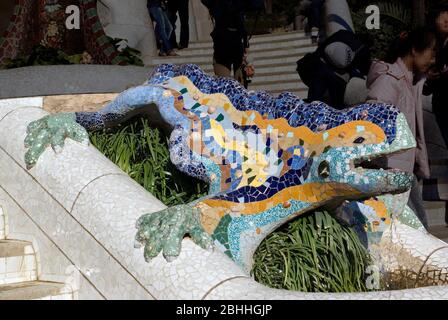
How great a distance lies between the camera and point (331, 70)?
330 inches

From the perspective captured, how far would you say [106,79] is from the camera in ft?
20.3

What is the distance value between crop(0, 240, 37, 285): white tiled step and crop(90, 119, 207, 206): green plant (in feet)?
2.85

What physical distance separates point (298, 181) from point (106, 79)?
257 centimetres

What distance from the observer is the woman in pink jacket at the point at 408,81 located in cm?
551

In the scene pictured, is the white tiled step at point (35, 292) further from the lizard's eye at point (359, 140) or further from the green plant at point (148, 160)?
the lizard's eye at point (359, 140)

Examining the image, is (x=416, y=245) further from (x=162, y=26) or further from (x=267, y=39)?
(x=267, y=39)

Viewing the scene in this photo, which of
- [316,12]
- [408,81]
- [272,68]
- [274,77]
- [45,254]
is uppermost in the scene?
[316,12]

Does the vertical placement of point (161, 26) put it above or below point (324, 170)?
above

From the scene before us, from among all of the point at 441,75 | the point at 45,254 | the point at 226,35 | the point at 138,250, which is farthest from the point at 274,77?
the point at 138,250

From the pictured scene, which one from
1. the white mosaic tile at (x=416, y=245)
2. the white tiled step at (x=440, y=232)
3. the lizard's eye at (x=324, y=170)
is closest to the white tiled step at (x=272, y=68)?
the white tiled step at (x=440, y=232)

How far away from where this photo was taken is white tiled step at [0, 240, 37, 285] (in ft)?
15.0

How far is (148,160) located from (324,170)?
157 cm

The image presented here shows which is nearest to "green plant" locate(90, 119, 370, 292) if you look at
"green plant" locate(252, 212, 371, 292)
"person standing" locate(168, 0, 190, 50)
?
"green plant" locate(252, 212, 371, 292)

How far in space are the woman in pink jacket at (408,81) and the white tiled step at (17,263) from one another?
2.61m
